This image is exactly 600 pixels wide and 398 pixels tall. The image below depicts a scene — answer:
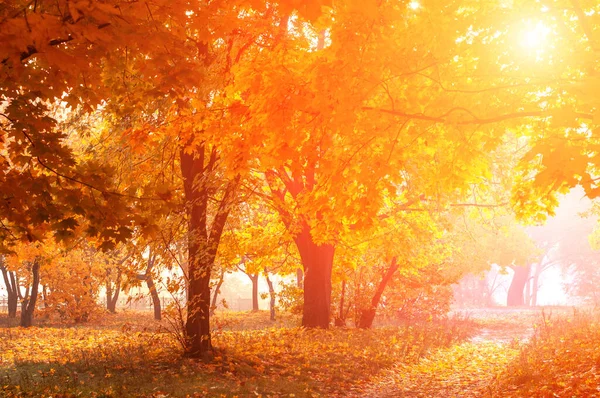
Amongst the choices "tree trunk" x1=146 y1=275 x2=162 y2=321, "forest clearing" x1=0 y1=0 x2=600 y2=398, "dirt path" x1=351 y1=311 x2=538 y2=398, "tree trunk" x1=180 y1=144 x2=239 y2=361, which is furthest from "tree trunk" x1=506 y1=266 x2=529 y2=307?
"tree trunk" x1=180 y1=144 x2=239 y2=361

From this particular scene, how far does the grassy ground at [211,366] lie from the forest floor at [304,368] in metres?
0.02

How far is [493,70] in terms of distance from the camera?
721 centimetres

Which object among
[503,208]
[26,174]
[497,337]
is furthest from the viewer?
[497,337]

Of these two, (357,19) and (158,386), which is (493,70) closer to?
(357,19)

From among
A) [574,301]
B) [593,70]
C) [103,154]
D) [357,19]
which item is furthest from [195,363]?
[574,301]

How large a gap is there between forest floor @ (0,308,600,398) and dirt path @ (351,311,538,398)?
23 mm

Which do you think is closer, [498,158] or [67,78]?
[67,78]

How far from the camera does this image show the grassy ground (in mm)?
8531

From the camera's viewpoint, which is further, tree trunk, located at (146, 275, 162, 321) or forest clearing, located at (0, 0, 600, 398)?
tree trunk, located at (146, 275, 162, 321)

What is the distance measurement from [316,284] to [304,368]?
239 inches

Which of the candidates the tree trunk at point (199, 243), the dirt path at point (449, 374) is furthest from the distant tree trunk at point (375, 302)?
the tree trunk at point (199, 243)

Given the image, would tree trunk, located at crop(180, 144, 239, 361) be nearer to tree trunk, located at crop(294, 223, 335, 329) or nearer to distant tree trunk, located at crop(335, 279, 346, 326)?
tree trunk, located at crop(294, 223, 335, 329)

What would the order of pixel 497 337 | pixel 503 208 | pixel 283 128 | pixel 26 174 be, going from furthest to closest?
pixel 497 337 → pixel 503 208 → pixel 283 128 → pixel 26 174

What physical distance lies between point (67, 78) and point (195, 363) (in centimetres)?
667
